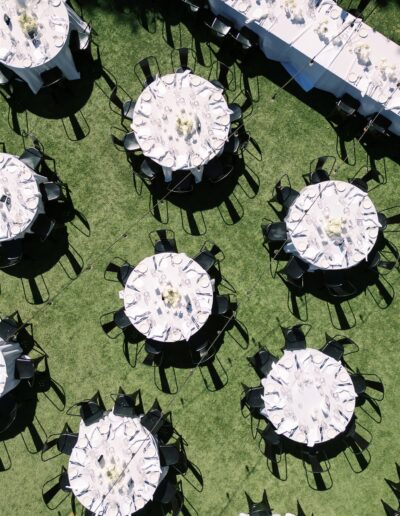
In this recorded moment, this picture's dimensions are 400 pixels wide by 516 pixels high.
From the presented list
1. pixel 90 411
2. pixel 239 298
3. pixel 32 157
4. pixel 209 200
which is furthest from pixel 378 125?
pixel 90 411

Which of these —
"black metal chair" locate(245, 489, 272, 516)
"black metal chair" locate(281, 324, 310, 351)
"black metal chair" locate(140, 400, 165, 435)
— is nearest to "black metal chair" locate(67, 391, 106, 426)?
"black metal chair" locate(140, 400, 165, 435)

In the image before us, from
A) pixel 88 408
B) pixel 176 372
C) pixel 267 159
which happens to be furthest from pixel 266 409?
pixel 267 159

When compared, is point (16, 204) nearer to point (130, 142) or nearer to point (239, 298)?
point (130, 142)

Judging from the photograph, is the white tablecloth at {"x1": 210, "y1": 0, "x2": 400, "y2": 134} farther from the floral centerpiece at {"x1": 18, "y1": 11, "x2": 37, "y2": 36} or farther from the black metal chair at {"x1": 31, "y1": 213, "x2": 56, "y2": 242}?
the black metal chair at {"x1": 31, "y1": 213, "x2": 56, "y2": 242}

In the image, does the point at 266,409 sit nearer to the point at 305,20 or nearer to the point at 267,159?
the point at 267,159

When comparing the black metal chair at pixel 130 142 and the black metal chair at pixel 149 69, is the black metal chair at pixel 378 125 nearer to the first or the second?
the black metal chair at pixel 149 69
